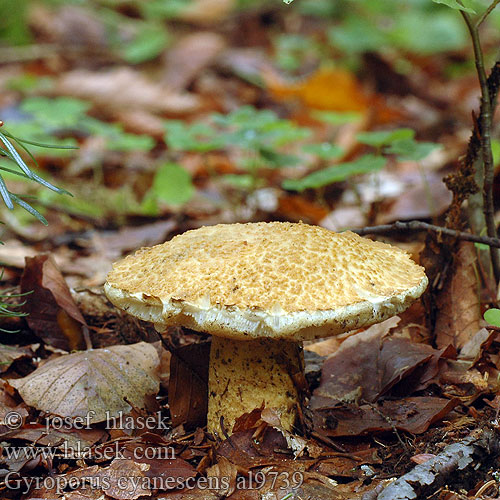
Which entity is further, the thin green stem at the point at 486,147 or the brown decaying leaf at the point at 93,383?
the thin green stem at the point at 486,147

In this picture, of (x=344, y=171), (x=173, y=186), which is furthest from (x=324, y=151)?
(x=173, y=186)

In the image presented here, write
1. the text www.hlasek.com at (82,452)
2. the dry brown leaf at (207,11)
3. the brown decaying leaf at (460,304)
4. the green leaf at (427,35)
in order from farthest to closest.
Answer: the dry brown leaf at (207,11)
the green leaf at (427,35)
the brown decaying leaf at (460,304)
the text www.hlasek.com at (82,452)

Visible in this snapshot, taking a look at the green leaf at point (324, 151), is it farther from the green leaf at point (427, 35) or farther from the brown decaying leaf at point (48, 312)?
the green leaf at point (427, 35)

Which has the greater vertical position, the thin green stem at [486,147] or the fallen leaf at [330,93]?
the thin green stem at [486,147]

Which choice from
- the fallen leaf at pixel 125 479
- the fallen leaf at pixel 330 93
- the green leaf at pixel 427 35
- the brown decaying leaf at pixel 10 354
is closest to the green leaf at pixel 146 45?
the fallen leaf at pixel 330 93

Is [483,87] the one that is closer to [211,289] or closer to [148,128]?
[211,289]

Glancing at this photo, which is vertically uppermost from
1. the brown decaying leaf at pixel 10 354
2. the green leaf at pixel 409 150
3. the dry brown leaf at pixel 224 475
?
the green leaf at pixel 409 150

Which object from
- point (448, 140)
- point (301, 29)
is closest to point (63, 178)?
point (448, 140)

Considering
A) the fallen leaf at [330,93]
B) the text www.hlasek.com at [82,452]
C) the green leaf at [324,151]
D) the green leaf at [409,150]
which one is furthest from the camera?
the fallen leaf at [330,93]
